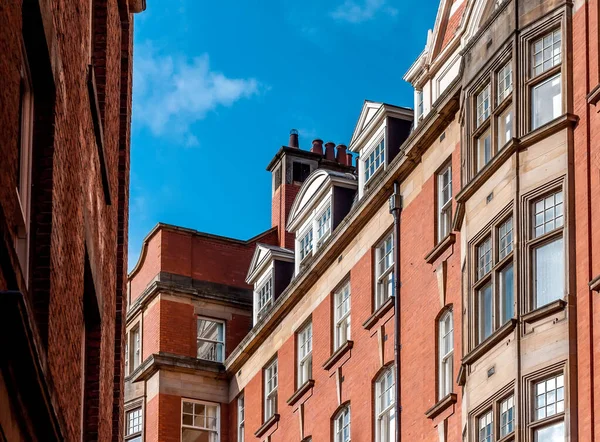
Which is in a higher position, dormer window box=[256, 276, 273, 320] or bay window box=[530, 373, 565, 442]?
dormer window box=[256, 276, 273, 320]

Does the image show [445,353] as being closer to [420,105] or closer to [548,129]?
[420,105]

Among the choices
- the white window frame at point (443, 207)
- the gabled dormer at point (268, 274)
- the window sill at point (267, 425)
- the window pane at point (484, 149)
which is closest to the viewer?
the window pane at point (484, 149)

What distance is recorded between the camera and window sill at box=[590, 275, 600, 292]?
23125mm

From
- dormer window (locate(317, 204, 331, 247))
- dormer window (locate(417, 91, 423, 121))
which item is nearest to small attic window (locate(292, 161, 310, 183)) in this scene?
dormer window (locate(317, 204, 331, 247))

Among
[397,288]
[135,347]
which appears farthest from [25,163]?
[135,347]

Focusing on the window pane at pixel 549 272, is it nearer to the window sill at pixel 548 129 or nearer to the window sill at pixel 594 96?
the window sill at pixel 548 129

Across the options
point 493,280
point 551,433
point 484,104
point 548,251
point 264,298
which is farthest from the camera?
point 264,298

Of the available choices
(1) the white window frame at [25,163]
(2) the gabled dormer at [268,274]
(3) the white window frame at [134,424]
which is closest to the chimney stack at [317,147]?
→ (2) the gabled dormer at [268,274]

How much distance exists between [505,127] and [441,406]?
6.73 meters

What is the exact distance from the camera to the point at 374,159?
37938 mm

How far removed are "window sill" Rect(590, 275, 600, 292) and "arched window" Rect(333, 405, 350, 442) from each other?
1459 cm

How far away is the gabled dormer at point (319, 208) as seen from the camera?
40.5 metres

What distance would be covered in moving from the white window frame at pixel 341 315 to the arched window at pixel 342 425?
5.56 ft

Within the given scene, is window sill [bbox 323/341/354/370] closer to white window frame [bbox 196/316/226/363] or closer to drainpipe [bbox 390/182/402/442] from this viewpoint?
drainpipe [bbox 390/182/402/442]
